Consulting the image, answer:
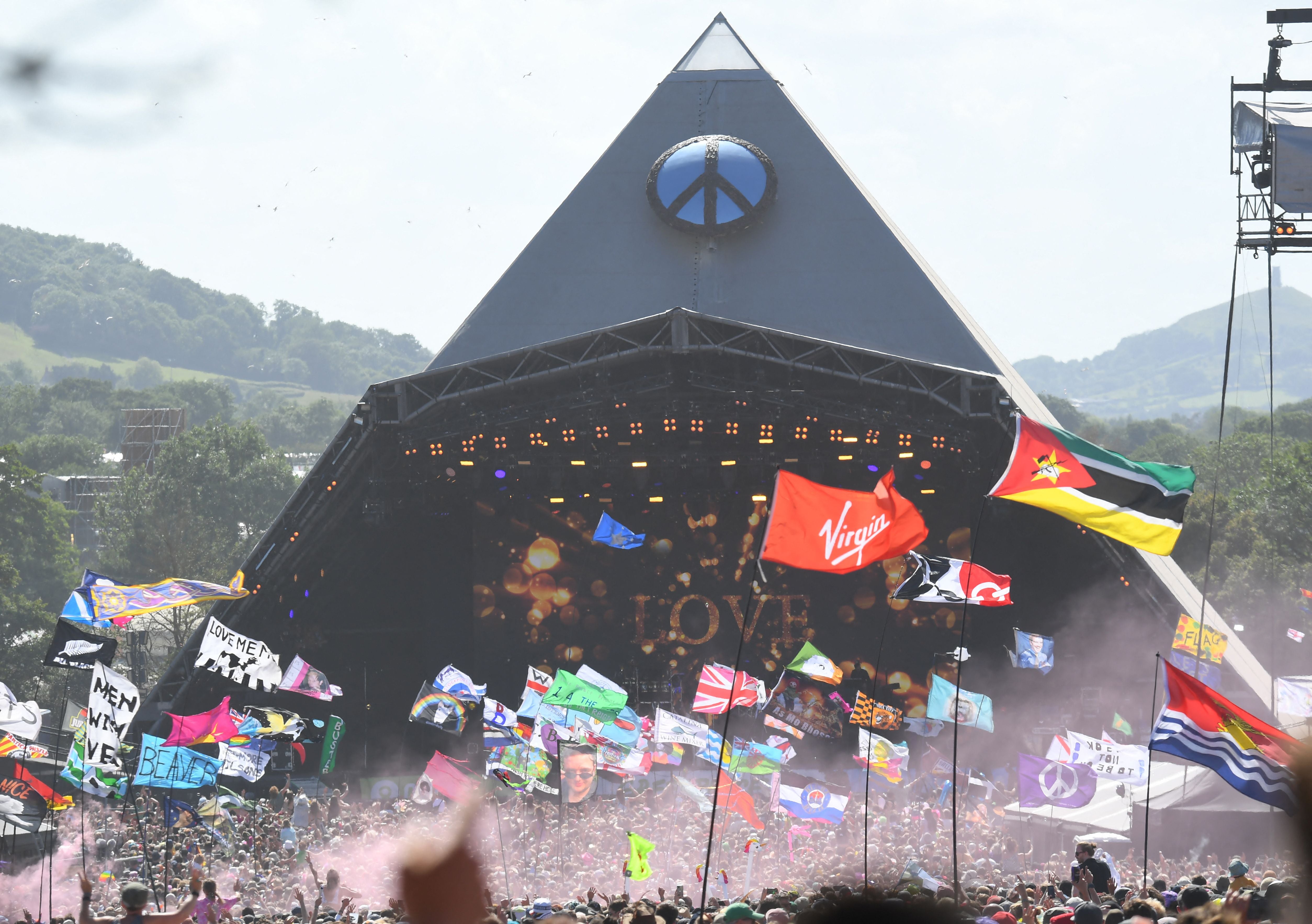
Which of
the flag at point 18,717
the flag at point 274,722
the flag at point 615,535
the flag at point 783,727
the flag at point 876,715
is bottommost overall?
the flag at point 18,717

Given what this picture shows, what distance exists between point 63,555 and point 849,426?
4928cm

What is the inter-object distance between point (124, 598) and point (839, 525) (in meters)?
12.1

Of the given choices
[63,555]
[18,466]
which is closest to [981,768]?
[18,466]

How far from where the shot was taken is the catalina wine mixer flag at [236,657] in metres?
20.0

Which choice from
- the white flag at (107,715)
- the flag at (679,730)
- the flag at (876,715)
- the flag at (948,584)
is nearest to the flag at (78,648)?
the white flag at (107,715)

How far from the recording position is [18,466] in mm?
51469

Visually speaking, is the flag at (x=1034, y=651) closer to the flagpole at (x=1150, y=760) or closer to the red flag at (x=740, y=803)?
the flagpole at (x=1150, y=760)

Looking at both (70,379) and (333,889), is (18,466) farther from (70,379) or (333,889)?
(70,379)

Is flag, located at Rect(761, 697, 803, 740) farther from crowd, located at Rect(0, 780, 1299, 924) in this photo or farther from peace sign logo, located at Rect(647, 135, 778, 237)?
peace sign logo, located at Rect(647, 135, 778, 237)

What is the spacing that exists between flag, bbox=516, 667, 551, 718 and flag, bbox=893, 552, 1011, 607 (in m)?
6.88

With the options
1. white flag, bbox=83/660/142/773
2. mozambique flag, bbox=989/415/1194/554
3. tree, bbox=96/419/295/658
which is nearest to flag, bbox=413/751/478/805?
white flag, bbox=83/660/142/773

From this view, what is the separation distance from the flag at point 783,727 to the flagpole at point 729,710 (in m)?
0.83

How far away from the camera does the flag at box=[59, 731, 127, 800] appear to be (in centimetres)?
1656

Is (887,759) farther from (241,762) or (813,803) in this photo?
(241,762)
